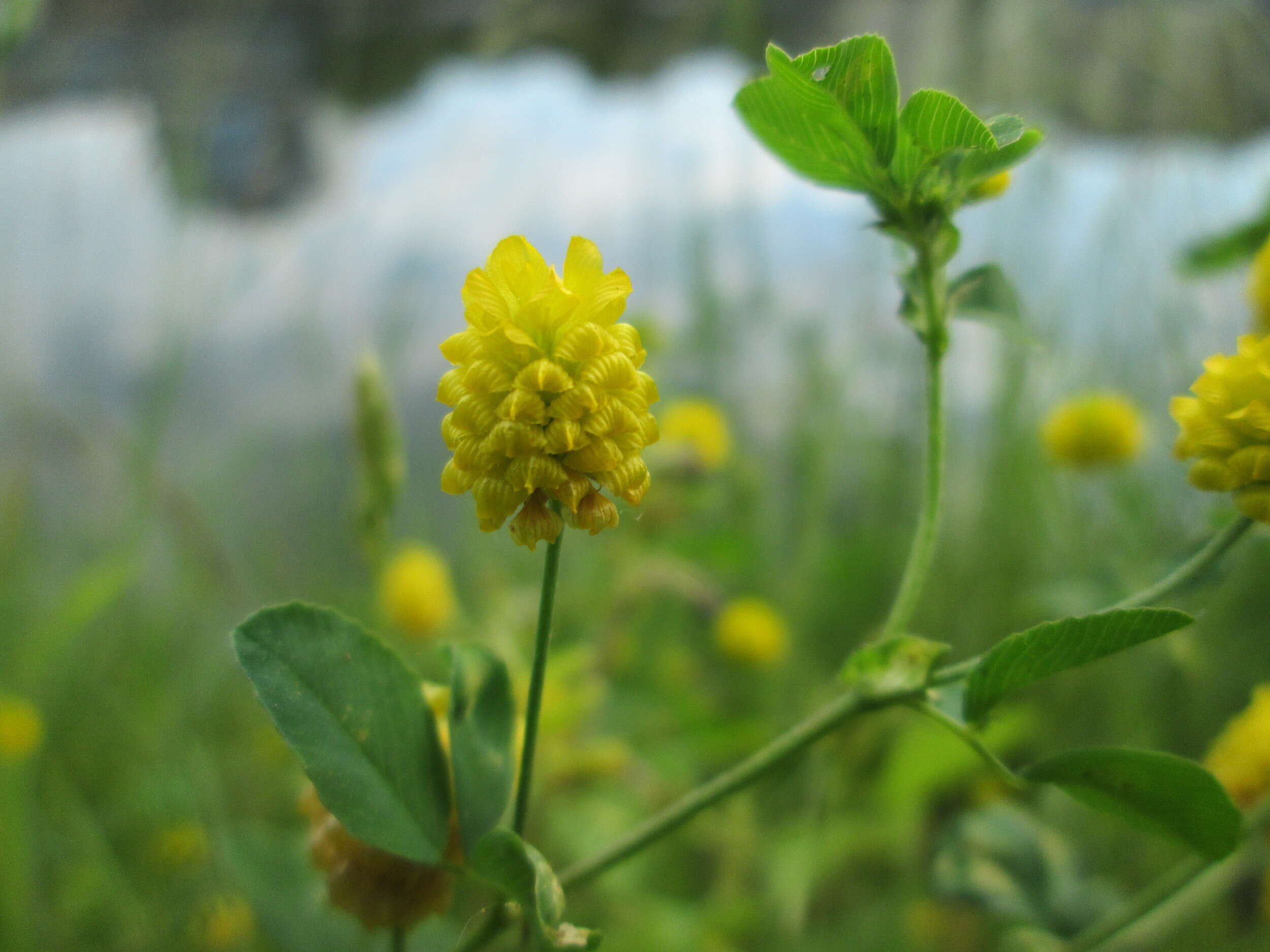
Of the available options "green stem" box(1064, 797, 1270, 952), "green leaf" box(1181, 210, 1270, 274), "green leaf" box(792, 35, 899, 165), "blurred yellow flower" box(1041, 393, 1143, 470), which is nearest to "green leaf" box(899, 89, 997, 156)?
"green leaf" box(792, 35, 899, 165)

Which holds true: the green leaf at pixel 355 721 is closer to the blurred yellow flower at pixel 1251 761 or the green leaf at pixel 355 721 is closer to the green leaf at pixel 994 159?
the green leaf at pixel 994 159

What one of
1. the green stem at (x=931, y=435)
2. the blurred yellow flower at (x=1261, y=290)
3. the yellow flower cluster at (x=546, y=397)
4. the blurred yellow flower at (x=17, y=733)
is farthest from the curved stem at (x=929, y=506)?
the blurred yellow flower at (x=17, y=733)

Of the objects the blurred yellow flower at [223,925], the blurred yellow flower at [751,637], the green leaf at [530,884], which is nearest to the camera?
the green leaf at [530,884]

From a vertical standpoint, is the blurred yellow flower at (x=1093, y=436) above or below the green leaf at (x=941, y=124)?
below

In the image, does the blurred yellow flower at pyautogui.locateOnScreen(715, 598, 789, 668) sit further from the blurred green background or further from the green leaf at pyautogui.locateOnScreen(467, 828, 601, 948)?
the green leaf at pyautogui.locateOnScreen(467, 828, 601, 948)

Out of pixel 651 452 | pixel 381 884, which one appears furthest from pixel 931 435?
pixel 651 452

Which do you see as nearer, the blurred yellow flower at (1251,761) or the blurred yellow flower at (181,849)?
the blurred yellow flower at (1251,761)

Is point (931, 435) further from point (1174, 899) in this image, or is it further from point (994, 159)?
point (1174, 899)
